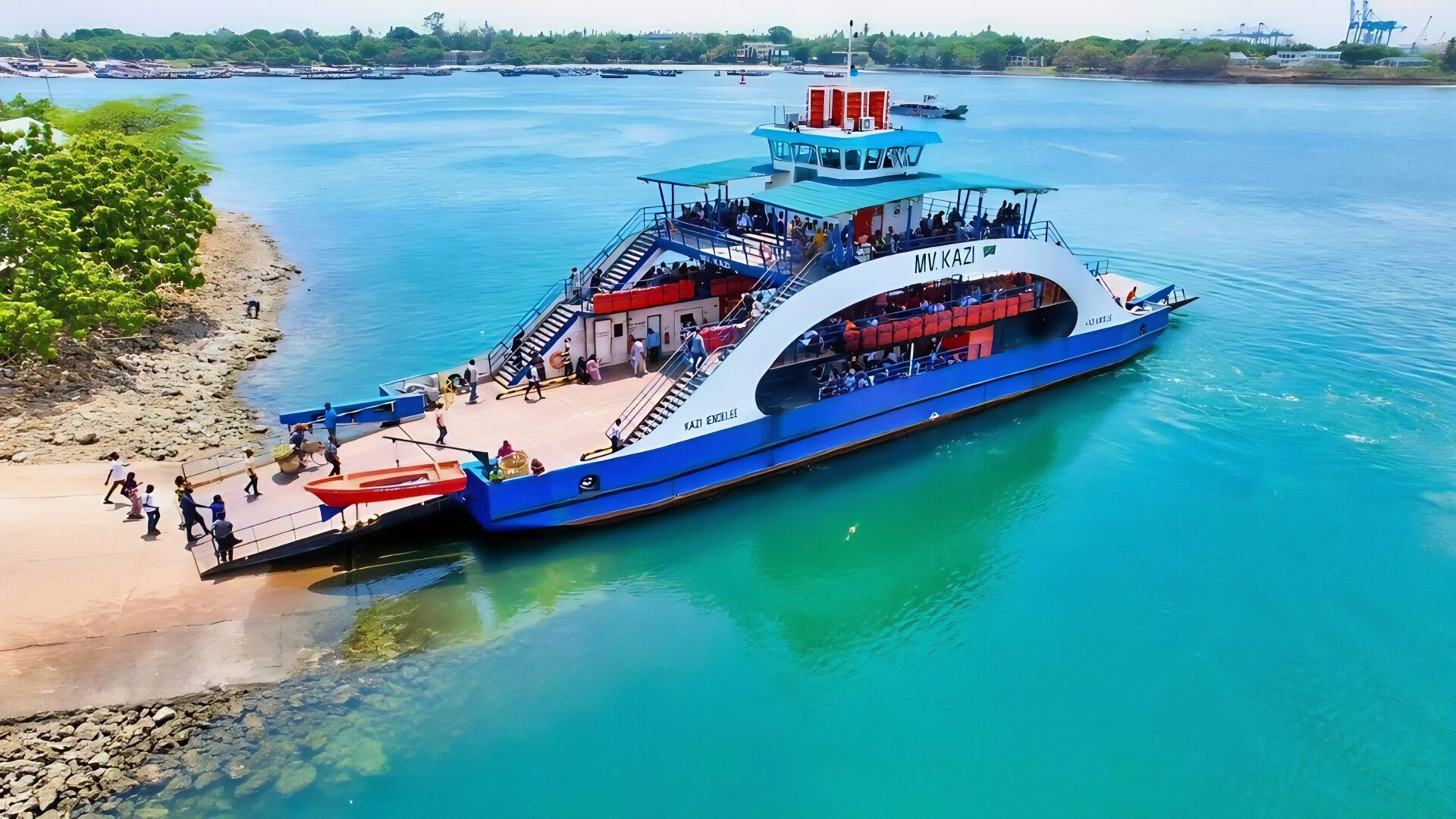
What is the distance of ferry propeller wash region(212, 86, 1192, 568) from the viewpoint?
18.8 m

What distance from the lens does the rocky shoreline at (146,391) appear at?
20.7m

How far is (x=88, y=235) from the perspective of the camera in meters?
27.1

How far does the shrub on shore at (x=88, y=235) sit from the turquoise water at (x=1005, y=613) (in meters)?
4.47

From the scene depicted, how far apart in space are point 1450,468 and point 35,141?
145 feet

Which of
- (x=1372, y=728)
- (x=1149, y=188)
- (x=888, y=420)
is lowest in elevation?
(x=1372, y=728)

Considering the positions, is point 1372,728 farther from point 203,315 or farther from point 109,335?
point 203,315

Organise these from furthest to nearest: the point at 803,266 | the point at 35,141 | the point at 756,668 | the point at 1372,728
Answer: the point at 35,141, the point at 803,266, the point at 756,668, the point at 1372,728

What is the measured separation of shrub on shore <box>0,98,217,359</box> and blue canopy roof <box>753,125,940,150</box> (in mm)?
18473

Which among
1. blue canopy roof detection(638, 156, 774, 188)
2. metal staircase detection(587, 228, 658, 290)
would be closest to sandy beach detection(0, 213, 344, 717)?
metal staircase detection(587, 228, 658, 290)

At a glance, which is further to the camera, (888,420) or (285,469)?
(888,420)

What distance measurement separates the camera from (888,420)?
22.9m

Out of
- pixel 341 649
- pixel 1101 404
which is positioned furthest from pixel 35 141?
pixel 1101 404

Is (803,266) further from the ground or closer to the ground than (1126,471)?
further from the ground

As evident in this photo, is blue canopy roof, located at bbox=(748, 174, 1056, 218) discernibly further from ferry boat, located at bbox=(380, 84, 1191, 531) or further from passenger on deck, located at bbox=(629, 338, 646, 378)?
passenger on deck, located at bbox=(629, 338, 646, 378)
